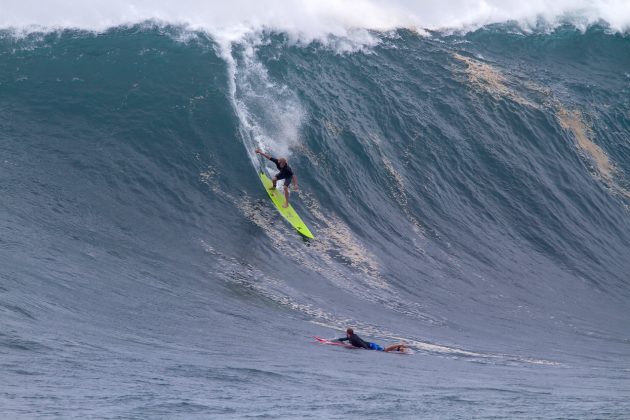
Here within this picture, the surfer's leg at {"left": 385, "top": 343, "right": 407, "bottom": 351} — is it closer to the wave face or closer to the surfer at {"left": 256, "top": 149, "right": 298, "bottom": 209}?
the wave face

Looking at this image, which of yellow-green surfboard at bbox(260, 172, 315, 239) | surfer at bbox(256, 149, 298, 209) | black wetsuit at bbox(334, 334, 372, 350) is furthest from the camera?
surfer at bbox(256, 149, 298, 209)

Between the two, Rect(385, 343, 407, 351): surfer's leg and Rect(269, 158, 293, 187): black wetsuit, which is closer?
Rect(385, 343, 407, 351): surfer's leg

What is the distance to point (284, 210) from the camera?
64.2 ft

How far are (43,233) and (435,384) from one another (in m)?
7.80

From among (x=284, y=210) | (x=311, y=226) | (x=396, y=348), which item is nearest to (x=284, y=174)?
(x=284, y=210)

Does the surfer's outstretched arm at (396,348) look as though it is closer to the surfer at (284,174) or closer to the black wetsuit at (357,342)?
the black wetsuit at (357,342)

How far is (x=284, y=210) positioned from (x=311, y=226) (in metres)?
0.70

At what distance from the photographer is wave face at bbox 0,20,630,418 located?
11.5m

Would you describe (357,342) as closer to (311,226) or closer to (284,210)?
(311,226)

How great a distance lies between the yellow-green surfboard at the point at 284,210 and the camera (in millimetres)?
19161

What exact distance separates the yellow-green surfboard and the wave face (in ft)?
0.68

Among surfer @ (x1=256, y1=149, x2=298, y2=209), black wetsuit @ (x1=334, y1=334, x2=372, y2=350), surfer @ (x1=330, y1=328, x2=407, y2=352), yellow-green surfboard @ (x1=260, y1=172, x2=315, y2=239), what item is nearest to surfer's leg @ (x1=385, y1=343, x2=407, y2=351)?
surfer @ (x1=330, y1=328, x2=407, y2=352)

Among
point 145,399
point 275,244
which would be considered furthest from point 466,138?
point 145,399

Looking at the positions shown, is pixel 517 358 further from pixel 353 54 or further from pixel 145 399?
pixel 353 54
